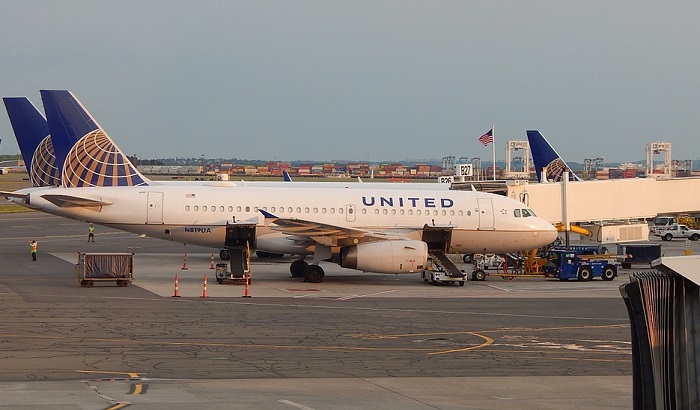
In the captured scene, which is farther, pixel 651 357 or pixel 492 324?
pixel 492 324

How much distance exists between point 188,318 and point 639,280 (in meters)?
17.7

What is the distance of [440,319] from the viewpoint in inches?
1184

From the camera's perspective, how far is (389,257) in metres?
39.4

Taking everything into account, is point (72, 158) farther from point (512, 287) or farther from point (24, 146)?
point (512, 287)

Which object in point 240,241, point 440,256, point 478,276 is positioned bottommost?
point 478,276

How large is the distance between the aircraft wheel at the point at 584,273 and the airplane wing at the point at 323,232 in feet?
29.3

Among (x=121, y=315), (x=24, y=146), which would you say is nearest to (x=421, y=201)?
(x=121, y=315)

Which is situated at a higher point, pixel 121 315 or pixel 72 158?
pixel 72 158

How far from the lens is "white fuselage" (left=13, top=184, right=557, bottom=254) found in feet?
134

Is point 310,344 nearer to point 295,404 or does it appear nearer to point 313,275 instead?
point 295,404

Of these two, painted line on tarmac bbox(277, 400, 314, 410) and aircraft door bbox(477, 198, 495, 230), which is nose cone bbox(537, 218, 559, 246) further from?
painted line on tarmac bbox(277, 400, 314, 410)

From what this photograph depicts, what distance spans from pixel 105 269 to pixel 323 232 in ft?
28.1

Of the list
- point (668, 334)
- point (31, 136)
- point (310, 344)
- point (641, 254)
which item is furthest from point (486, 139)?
point (668, 334)

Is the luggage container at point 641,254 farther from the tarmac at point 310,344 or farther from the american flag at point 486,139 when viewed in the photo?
the american flag at point 486,139
